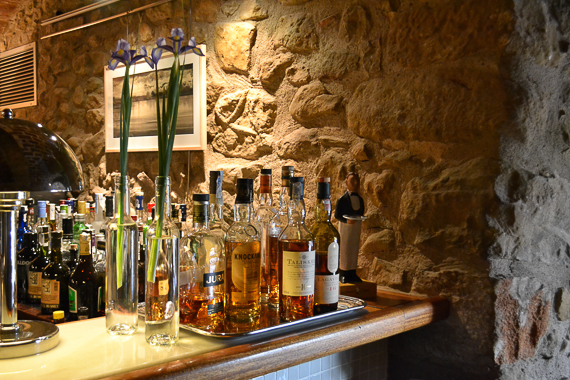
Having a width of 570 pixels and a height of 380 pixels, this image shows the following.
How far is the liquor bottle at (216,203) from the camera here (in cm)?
115

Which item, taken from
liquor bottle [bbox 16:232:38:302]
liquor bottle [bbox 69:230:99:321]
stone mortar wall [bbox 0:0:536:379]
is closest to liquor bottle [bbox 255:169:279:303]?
stone mortar wall [bbox 0:0:536:379]

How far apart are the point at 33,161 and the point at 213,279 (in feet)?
1.41

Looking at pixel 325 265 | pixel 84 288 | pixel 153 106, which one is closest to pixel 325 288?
pixel 325 265

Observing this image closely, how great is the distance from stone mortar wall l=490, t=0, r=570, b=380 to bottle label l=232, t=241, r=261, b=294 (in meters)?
0.67

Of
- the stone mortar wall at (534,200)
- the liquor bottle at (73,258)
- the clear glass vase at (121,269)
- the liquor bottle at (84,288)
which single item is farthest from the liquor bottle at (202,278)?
the stone mortar wall at (534,200)

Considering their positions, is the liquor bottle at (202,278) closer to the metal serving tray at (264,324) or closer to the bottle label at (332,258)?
the metal serving tray at (264,324)

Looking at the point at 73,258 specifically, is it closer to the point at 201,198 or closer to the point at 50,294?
the point at 50,294

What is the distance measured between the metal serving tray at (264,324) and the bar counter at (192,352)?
0.01 metres

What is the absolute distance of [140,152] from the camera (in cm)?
256

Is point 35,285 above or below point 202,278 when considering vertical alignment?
below

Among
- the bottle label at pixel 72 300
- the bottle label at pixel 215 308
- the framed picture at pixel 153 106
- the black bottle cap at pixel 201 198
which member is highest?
the framed picture at pixel 153 106

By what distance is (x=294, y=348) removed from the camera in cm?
105

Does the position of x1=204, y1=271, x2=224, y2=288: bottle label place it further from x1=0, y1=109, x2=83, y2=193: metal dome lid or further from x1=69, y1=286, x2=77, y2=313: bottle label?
x1=69, y1=286, x2=77, y2=313: bottle label

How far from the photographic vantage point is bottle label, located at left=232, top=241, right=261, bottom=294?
1113 mm
